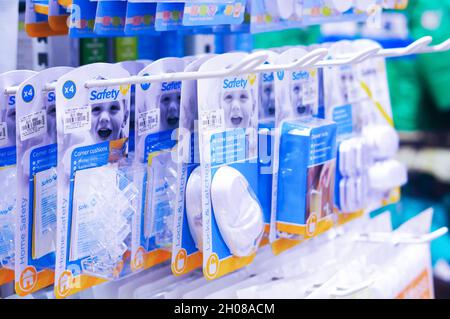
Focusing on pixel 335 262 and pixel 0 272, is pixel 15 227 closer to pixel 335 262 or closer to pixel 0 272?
pixel 0 272

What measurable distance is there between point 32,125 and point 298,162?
534 millimetres

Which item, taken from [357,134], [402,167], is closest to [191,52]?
[357,134]

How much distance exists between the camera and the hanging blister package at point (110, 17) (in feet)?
4.40

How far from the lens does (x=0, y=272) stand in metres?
1.30

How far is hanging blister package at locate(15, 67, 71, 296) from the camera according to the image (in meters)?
1.21

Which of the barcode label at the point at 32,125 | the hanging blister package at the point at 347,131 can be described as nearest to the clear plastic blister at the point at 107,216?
the barcode label at the point at 32,125

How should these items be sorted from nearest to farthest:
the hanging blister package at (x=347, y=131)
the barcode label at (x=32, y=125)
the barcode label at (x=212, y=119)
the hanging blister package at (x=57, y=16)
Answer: the barcode label at (x=32, y=125)
the barcode label at (x=212, y=119)
the hanging blister package at (x=57, y=16)
the hanging blister package at (x=347, y=131)

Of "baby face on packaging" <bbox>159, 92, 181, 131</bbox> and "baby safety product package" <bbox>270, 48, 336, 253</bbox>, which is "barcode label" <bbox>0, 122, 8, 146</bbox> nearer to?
"baby face on packaging" <bbox>159, 92, 181, 131</bbox>

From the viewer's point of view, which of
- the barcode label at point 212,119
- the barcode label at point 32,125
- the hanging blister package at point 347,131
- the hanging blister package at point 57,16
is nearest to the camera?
the barcode label at point 32,125

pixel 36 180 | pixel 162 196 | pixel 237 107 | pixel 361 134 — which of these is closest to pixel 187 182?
pixel 162 196

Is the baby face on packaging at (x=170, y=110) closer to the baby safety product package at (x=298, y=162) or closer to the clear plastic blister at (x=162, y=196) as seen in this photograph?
the clear plastic blister at (x=162, y=196)

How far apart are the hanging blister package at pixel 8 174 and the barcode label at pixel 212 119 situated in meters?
0.31

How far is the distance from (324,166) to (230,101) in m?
0.28

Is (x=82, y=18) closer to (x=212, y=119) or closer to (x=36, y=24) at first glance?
(x=36, y=24)
